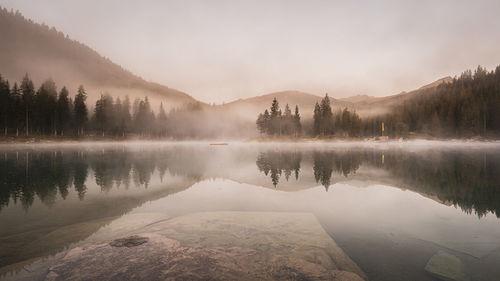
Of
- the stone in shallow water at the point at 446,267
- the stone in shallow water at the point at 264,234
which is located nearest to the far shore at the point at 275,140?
the stone in shallow water at the point at 264,234

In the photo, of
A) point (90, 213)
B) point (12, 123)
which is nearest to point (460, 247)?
point (90, 213)

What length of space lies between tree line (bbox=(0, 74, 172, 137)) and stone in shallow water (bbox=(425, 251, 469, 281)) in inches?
4554

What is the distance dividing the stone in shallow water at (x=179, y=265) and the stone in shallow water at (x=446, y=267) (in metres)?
2.37

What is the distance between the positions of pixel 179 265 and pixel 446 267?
24.2 feet

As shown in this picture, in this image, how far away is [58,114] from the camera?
3686 inches

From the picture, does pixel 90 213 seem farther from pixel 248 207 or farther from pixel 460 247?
pixel 460 247

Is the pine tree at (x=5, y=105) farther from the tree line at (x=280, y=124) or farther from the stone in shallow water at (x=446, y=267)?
the stone in shallow water at (x=446, y=267)

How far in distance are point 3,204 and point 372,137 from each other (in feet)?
514

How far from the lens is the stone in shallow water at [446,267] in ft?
19.5

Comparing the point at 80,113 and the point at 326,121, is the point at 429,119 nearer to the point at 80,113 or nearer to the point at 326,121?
the point at 326,121

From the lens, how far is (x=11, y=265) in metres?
6.30

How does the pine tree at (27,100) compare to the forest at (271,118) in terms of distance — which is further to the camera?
the forest at (271,118)

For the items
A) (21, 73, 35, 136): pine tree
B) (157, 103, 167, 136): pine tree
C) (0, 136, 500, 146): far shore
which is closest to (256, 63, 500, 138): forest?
(0, 136, 500, 146): far shore

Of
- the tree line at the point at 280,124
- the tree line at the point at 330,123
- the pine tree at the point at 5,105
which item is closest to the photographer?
the pine tree at the point at 5,105
